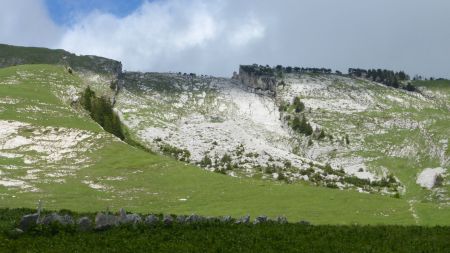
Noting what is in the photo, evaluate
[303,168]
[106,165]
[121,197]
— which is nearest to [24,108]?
[106,165]

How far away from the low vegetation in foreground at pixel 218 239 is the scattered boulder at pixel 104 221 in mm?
592

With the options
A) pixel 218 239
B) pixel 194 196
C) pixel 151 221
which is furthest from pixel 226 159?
pixel 218 239

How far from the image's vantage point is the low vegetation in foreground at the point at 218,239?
2980cm

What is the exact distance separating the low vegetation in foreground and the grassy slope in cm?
1979

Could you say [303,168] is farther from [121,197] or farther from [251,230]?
[251,230]

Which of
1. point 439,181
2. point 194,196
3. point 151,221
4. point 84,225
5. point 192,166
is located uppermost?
point 192,166

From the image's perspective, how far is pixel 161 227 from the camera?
36.2 m

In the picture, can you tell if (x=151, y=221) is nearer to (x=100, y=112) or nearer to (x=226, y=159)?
(x=226, y=159)

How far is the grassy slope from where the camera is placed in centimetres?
6022

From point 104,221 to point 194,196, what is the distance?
3674 centimetres

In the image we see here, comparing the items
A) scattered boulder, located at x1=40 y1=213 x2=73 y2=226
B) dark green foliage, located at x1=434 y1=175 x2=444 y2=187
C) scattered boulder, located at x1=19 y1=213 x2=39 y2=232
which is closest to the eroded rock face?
dark green foliage, located at x1=434 y1=175 x2=444 y2=187

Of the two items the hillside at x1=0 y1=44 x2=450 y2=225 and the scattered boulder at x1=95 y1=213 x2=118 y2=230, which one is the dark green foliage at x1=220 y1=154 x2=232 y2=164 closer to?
the hillside at x1=0 y1=44 x2=450 y2=225

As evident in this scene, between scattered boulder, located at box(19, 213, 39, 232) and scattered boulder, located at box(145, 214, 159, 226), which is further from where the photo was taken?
scattered boulder, located at box(145, 214, 159, 226)

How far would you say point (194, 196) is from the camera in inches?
2808
